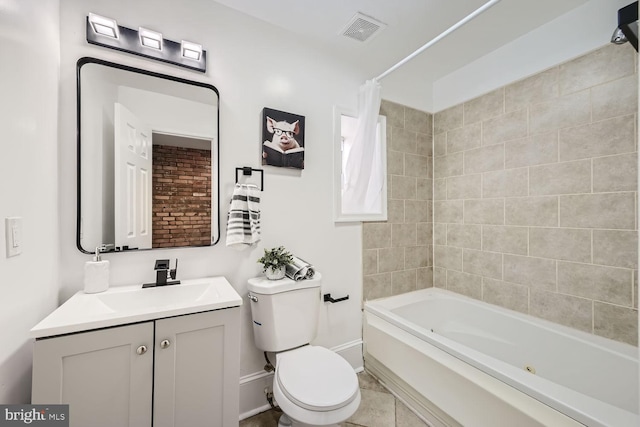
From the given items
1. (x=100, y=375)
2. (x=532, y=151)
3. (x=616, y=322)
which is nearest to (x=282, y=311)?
(x=100, y=375)

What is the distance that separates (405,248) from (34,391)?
2.32 meters

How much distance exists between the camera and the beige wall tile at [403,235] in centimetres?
235

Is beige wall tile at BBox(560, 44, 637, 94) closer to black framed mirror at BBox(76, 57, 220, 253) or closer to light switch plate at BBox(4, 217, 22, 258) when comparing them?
black framed mirror at BBox(76, 57, 220, 253)

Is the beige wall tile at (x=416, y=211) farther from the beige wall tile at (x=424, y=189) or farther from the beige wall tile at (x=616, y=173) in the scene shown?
the beige wall tile at (x=616, y=173)

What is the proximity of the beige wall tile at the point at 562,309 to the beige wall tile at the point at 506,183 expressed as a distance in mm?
732

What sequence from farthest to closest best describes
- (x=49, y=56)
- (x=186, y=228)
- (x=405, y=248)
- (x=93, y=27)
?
(x=405, y=248) < (x=186, y=228) < (x=93, y=27) < (x=49, y=56)

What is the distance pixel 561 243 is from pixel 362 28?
1962mm

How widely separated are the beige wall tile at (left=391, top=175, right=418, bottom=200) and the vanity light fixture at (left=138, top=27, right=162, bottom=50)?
1856 millimetres

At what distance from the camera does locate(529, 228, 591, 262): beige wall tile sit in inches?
66.2

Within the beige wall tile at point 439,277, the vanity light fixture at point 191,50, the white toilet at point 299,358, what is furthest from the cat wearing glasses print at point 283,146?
the beige wall tile at point 439,277

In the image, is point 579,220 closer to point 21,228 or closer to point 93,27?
point 21,228

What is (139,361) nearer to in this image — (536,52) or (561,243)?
(561,243)

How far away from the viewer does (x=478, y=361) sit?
1357 millimetres

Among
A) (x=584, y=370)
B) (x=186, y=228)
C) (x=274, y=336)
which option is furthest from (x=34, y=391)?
(x=584, y=370)
